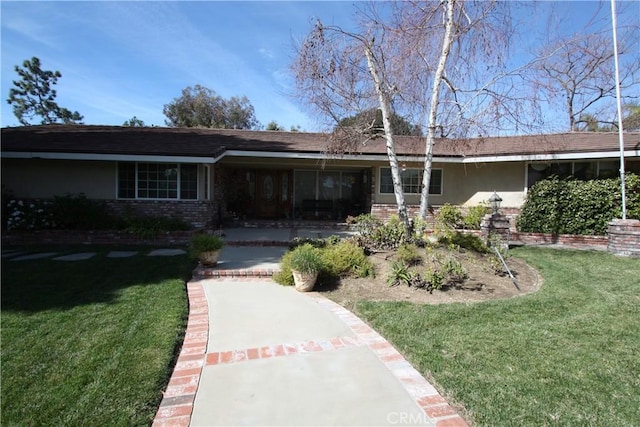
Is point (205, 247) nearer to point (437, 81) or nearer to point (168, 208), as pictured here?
point (437, 81)

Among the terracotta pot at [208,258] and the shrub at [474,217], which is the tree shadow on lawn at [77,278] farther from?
the shrub at [474,217]

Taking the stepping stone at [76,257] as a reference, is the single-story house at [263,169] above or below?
above

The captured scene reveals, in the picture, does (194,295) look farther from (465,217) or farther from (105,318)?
(465,217)

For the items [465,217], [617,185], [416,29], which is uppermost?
[416,29]

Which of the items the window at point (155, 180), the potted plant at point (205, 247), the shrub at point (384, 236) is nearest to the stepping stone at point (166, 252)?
the potted plant at point (205, 247)

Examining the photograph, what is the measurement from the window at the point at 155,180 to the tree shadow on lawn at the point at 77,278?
12.8 feet

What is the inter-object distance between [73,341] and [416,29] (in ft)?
24.9

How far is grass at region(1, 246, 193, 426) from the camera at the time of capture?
2572mm

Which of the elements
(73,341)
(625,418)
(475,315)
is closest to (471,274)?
(475,315)

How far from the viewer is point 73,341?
3.62 m

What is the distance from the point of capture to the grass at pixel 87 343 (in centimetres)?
257

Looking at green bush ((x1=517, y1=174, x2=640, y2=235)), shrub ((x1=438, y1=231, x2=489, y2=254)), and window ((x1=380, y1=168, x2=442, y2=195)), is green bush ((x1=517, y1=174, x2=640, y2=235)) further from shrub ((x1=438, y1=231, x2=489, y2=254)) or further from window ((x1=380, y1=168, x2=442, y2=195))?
shrub ((x1=438, y1=231, x2=489, y2=254))

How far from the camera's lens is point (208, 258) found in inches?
265

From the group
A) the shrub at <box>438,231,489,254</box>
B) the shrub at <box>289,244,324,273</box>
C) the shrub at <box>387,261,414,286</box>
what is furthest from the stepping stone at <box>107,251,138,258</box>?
the shrub at <box>438,231,489,254</box>
